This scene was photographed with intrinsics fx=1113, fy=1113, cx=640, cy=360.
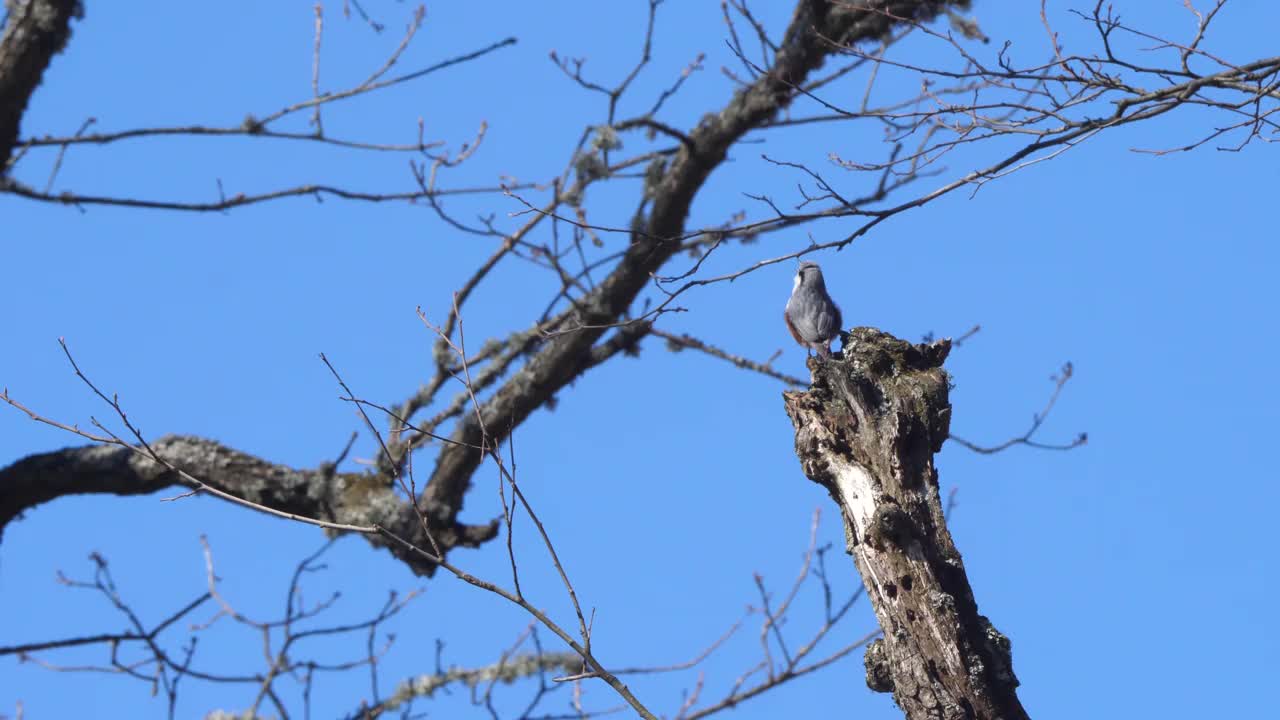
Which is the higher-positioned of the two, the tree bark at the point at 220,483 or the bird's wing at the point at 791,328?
the tree bark at the point at 220,483

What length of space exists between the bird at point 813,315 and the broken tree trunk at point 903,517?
1.64 feet

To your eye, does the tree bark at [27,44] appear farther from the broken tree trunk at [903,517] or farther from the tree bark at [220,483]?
the broken tree trunk at [903,517]

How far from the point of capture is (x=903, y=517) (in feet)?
7.91

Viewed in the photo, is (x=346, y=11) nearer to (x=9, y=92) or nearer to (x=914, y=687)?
(x=9, y=92)

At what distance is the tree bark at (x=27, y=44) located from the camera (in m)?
4.14

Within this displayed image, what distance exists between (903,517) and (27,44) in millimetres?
3673

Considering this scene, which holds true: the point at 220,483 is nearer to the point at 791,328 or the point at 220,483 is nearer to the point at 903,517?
the point at 791,328

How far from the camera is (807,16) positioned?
4629mm

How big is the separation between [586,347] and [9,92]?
7.87ft

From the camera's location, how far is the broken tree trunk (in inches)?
91.0

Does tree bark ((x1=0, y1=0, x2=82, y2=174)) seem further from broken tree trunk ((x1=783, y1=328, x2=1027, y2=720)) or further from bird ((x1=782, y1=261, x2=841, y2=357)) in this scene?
broken tree trunk ((x1=783, y1=328, x2=1027, y2=720))

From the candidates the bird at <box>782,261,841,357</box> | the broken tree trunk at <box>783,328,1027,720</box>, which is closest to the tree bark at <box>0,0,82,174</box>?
the bird at <box>782,261,841,357</box>

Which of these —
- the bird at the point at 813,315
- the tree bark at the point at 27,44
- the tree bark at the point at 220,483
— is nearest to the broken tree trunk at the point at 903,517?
the bird at the point at 813,315

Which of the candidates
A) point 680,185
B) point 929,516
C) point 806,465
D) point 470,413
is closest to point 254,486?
point 470,413
